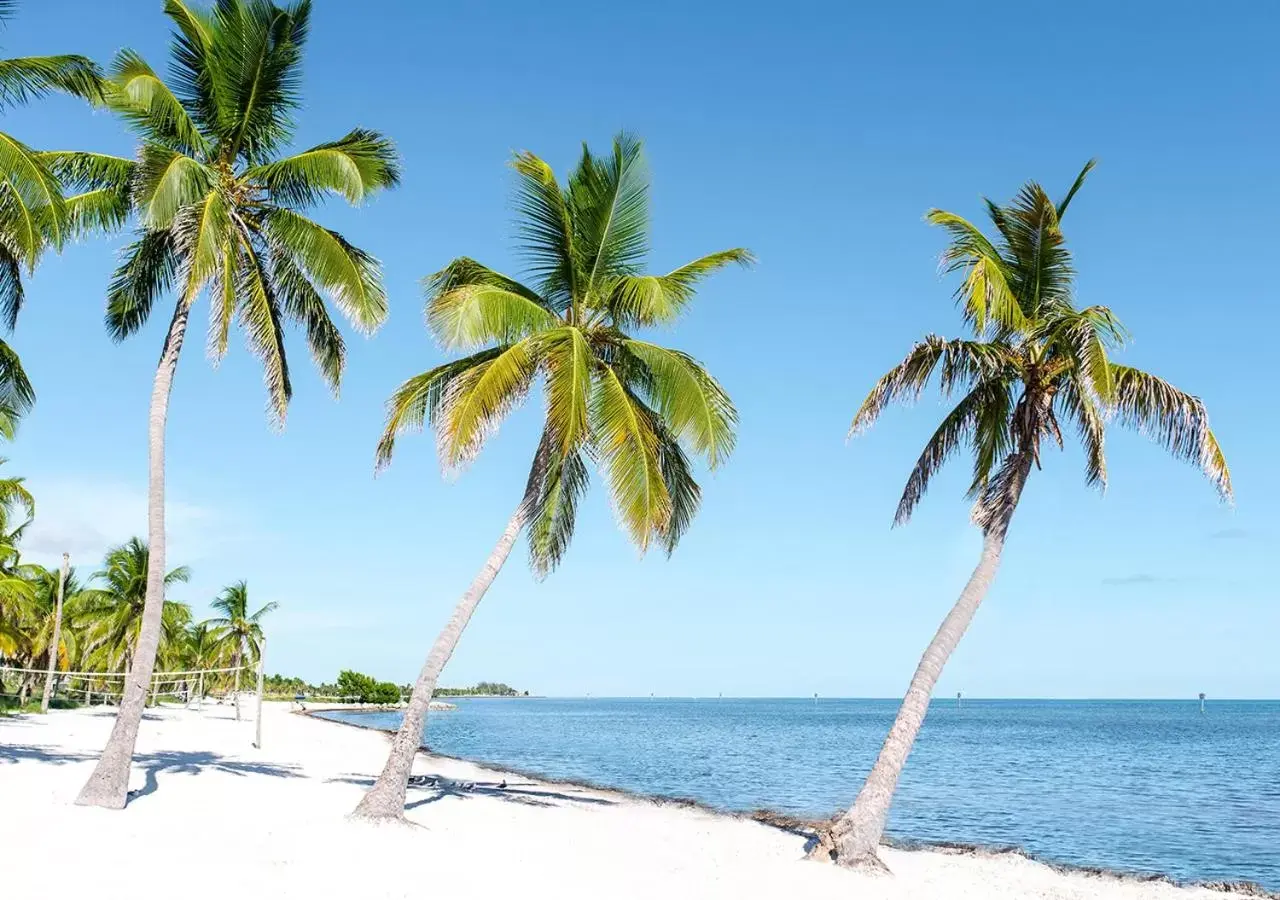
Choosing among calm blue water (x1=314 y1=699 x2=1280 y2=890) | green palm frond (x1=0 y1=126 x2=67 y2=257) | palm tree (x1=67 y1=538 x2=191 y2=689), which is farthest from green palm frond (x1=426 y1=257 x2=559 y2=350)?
palm tree (x1=67 y1=538 x2=191 y2=689)

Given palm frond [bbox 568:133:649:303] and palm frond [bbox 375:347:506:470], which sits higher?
palm frond [bbox 568:133:649:303]

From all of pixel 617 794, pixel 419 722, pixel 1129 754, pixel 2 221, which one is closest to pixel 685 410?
pixel 419 722

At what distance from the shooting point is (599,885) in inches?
455

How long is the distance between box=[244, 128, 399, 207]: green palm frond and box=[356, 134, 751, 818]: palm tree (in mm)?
1810

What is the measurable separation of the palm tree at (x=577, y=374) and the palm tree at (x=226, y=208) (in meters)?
1.87

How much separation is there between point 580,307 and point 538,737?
174ft

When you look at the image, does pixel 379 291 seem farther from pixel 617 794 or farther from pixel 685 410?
pixel 617 794

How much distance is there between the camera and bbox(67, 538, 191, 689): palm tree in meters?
45.8

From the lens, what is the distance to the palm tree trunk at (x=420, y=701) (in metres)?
13.8

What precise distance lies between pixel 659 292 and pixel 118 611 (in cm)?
4062

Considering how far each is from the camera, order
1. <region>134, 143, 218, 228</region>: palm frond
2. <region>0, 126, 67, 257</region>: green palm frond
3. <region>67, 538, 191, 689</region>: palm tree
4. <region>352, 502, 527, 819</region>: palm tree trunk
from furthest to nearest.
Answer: <region>67, 538, 191, 689</region>: palm tree, <region>352, 502, 527, 819</region>: palm tree trunk, <region>134, 143, 218, 228</region>: palm frond, <region>0, 126, 67, 257</region>: green palm frond

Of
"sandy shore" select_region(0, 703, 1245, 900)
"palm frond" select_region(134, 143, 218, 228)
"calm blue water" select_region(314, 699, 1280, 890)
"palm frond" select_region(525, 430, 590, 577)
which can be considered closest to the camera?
"sandy shore" select_region(0, 703, 1245, 900)

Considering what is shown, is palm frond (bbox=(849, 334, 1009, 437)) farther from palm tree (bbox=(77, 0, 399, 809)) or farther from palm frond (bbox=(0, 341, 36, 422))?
palm frond (bbox=(0, 341, 36, 422))

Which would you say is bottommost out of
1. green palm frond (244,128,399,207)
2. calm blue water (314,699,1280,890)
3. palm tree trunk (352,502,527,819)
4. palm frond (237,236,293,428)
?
calm blue water (314,699,1280,890)
